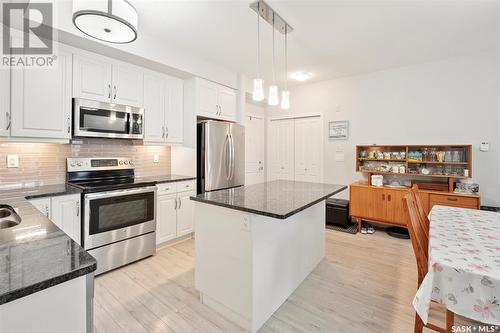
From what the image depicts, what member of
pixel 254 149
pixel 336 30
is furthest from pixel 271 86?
pixel 254 149

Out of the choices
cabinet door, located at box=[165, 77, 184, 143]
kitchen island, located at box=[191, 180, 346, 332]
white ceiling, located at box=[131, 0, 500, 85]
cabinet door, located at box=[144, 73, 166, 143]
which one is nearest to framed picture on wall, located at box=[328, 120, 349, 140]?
white ceiling, located at box=[131, 0, 500, 85]

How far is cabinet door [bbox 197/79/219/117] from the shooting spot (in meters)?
3.64

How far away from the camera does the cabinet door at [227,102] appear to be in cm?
401

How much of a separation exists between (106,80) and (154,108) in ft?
2.17

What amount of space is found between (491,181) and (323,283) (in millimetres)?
2951

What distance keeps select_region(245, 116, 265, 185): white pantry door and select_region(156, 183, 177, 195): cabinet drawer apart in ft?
7.19

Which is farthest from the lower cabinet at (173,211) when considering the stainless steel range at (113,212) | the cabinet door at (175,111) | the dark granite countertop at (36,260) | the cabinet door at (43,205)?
the dark granite countertop at (36,260)

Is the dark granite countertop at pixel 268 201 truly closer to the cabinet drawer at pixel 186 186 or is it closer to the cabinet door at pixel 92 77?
the cabinet drawer at pixel 186 186

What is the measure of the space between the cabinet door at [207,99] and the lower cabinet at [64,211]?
1975 millimetres

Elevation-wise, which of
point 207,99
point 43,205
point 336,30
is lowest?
point 43,205

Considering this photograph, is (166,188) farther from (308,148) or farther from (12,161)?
(308,148)

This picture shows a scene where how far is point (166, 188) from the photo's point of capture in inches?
127

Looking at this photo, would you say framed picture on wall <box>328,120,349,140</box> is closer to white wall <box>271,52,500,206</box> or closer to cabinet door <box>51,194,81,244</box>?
white wall <box>271,52,500,206</box>

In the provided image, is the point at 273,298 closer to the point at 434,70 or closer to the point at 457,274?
the point at 457,274
